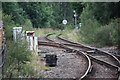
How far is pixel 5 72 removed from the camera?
6656 mm

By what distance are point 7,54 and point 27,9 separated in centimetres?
3044

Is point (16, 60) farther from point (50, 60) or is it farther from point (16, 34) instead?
point (50, 60)

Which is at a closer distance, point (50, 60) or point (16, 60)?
point (16, 60)

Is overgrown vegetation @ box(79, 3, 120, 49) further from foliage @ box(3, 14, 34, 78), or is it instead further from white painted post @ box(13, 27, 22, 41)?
foliage @ box(3, 14, 34, 78)

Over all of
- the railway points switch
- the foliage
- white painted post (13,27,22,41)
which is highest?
white painted post (13,27,22,41)

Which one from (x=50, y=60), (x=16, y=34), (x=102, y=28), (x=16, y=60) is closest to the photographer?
(x=16, y=60)

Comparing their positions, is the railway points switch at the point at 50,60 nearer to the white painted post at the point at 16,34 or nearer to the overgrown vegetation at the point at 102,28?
the white painted post at the point at 16,34

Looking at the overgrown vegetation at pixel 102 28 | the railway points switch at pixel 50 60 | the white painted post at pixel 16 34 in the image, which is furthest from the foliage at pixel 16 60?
the overgrown vegetation at pixel 102 28

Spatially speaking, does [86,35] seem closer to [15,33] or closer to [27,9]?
[15,33]

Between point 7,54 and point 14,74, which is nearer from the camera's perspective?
point 14,74

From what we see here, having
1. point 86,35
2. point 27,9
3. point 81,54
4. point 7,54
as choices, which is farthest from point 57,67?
point 27,9

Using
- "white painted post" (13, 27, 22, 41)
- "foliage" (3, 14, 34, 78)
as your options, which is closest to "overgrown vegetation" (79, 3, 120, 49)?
"white painted post" (13, 27, 22, 41)

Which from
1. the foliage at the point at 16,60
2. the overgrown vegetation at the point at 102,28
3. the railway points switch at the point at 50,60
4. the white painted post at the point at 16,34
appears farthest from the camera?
the overgrown vegetation at the point at 102,28

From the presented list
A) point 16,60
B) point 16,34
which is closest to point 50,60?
point 16,34
